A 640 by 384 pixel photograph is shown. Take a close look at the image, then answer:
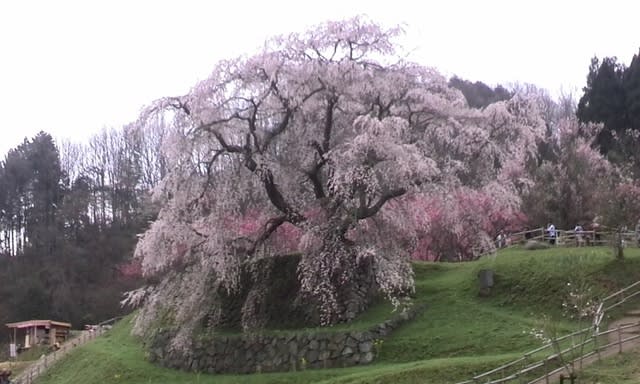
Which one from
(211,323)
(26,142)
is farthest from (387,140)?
(26,142)

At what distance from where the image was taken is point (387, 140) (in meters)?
21.7

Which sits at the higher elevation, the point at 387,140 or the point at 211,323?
Answer: the point at 387,140

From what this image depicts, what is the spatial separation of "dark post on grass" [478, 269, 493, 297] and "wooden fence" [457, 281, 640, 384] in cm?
462

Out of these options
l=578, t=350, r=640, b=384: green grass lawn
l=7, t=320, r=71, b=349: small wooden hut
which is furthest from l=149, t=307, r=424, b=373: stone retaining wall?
l=7, t=320, r=71, b=349: small wooden hut

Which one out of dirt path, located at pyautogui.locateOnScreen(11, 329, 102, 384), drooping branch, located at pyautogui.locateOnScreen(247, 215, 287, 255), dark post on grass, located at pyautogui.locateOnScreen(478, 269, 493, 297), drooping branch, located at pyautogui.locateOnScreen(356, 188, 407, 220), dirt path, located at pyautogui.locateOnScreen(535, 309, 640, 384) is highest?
drooping branch, located at pyautogui.locateOnScreen(356, 188, 407, 220)

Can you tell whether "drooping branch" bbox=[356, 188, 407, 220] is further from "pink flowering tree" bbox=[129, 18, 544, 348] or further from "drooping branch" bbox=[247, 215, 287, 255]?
"drooping branch" bbox=[247, 215, 287, 255]

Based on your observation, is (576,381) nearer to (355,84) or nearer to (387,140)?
(387,140)

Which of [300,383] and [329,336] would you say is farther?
[329,336]

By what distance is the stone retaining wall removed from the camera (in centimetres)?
2098

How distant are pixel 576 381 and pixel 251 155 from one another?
12.4m

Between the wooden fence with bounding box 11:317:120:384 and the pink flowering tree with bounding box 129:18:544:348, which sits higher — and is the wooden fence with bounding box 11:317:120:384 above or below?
below

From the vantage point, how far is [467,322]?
21.0 metres

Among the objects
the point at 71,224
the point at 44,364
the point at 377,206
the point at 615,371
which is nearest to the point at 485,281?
the point at 377,206

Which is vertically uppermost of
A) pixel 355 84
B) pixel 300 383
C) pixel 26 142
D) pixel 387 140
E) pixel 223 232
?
pixel 26 142
